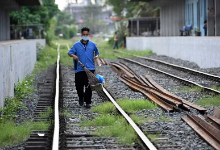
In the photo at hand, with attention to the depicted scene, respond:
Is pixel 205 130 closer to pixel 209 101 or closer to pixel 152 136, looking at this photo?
pixel 152 136

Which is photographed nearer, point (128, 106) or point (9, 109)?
point (9, 109)

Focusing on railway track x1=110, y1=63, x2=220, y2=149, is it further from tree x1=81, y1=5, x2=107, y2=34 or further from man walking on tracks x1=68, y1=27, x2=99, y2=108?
tree x1=81, y1=5, x2=107, y2=34

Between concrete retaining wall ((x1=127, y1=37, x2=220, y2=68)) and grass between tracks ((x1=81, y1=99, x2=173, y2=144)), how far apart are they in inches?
430

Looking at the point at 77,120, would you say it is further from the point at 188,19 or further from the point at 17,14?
the point at 17,14

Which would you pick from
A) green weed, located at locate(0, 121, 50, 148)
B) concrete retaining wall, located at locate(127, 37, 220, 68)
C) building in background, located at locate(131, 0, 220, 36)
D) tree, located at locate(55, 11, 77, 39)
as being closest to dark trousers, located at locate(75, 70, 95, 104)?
green weed, located at locate(0, 121, 50, 148)

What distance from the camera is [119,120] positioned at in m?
9.25

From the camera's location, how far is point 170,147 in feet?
23.7

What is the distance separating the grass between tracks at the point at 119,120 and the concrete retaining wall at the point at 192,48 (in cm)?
1092

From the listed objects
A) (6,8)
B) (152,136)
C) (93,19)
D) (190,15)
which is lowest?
(152,136)

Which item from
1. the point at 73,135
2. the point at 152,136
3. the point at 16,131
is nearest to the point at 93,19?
the point at 16,131

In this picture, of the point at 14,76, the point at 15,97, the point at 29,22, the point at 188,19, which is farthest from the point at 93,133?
the point at 29,22

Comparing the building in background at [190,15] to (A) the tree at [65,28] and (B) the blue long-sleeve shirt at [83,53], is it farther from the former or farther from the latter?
(A) the tree at [65,28]

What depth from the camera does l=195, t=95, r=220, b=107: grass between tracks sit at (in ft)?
37.0

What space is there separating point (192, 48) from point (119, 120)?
58.3 ft
